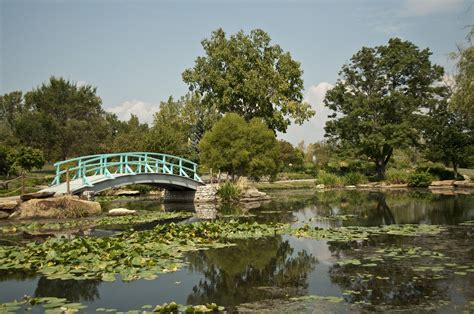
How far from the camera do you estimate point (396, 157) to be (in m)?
55.3

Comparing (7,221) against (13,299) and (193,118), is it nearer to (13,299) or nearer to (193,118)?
(13,299)

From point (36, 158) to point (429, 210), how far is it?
95.4ft

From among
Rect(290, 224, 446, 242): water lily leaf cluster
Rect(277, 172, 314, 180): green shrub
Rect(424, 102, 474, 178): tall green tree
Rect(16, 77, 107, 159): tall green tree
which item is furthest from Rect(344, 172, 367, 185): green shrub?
Rect(290, 224, 446, 242): water lily leaf cluster

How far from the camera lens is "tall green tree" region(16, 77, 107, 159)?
168 ft

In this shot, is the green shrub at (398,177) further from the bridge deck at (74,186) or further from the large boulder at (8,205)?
the large boulder at (8,205)

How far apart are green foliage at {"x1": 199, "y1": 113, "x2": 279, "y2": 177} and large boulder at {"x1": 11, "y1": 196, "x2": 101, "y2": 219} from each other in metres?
11.8

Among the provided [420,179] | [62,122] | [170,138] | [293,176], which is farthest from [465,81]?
[62,122]

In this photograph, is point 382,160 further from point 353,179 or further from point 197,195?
point 197,195

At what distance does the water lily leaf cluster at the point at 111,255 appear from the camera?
784cm

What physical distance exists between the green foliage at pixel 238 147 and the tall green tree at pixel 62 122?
22928 millimetres

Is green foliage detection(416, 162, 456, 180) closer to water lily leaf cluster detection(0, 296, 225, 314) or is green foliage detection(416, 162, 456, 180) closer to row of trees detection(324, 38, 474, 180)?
row of trees detection(324, 38, 474, 180)

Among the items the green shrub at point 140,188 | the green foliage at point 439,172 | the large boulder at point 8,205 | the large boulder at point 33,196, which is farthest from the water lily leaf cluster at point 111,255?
the green foliage at point 439,172

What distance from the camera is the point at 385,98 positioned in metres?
39.5

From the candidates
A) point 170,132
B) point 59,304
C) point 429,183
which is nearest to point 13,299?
point 59,304
